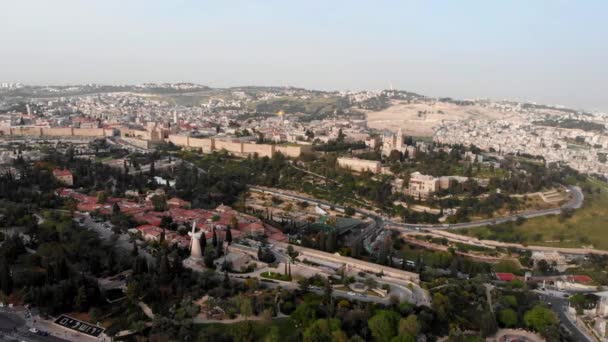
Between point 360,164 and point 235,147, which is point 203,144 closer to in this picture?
point 235,147

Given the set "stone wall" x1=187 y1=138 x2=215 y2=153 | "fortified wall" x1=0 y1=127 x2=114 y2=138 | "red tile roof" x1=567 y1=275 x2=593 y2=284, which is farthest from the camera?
"fortified wall" x1=0 y1=127 x2=114 y2=138

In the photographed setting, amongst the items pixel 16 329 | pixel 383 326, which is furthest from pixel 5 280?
pixel 383 326

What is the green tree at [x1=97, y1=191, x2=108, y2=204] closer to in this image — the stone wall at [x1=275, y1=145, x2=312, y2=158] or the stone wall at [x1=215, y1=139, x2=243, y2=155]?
the stone wall at [x1=275, y1=145, x2=312, y2=158]

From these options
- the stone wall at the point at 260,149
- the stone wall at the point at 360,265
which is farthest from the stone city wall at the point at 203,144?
the stone wall at the point at 360,265

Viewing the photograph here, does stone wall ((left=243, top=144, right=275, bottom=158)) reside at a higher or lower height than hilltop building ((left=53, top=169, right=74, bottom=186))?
higher

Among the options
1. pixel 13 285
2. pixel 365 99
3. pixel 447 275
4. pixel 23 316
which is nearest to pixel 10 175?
pixel 13 285

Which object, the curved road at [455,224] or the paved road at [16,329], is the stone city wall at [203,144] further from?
the paved road at [16,329]

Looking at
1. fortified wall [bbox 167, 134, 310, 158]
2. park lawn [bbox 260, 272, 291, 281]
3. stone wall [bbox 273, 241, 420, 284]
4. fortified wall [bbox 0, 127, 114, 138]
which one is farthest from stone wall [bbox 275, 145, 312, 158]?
park lawn [bbox 260, 272, 291, 281]
